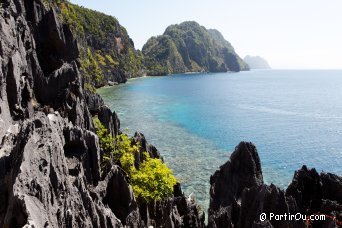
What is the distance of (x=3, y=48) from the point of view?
147 feet

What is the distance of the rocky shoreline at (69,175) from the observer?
20.6 meters

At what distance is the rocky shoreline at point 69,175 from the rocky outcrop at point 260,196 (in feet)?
0.27

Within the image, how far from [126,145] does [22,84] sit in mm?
16616

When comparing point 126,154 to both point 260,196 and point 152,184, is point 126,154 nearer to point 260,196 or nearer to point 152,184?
point 152,184

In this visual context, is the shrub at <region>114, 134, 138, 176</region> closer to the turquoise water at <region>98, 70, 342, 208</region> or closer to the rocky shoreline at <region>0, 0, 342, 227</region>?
the rocky shoreline at <region>0, 0, 342, 227</region>

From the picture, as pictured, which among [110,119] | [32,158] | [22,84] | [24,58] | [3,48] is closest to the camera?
[32,158]

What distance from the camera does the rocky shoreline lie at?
20625 millimetres

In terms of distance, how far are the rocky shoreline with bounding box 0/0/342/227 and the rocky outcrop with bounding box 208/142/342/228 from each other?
0.08 metres

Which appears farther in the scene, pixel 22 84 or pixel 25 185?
pixel 22 84

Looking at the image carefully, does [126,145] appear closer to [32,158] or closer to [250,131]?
[32,158]

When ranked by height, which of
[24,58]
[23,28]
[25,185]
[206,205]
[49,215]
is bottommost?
[206,205]

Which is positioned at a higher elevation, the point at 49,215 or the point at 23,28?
the point at 23,28

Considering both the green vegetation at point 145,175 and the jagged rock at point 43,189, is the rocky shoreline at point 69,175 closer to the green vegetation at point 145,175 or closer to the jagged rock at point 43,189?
the jagged rock at point 43,189

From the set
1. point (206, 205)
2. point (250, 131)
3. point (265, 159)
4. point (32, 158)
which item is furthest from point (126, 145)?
point (250, 131)
